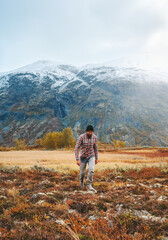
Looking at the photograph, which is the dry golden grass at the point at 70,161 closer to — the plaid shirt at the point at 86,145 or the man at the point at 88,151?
the man at the point at 88,151

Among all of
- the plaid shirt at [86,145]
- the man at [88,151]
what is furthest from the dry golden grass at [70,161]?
the plaid shirt at [86,145]

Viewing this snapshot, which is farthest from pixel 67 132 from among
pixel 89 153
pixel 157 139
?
pixel 157 139

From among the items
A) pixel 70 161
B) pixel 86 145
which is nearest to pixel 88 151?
pixel 86 145

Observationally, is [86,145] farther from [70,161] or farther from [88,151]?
[70,161]

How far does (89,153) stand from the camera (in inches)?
346

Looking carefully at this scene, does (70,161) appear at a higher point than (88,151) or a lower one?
lower

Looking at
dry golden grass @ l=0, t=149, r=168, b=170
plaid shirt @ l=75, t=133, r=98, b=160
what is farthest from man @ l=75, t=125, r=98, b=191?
dry golden grass @ l=0, t=149, r=168, b=170

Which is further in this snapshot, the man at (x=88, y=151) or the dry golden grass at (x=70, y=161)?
the dry golden grass at (x=70, y=161)

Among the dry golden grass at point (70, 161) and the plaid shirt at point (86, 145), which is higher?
the plaid shirt at point (86, 145)

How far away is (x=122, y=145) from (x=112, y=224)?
10806 centimetres

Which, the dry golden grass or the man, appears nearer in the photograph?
the man

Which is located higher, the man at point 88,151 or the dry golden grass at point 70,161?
the man at point 88,151

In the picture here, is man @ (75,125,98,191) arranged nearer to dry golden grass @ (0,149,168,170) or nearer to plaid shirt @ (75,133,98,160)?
plaid shirt @ (75,133,98,160)

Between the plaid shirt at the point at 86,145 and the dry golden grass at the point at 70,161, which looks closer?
the plaid shirt at the point at 86,145
